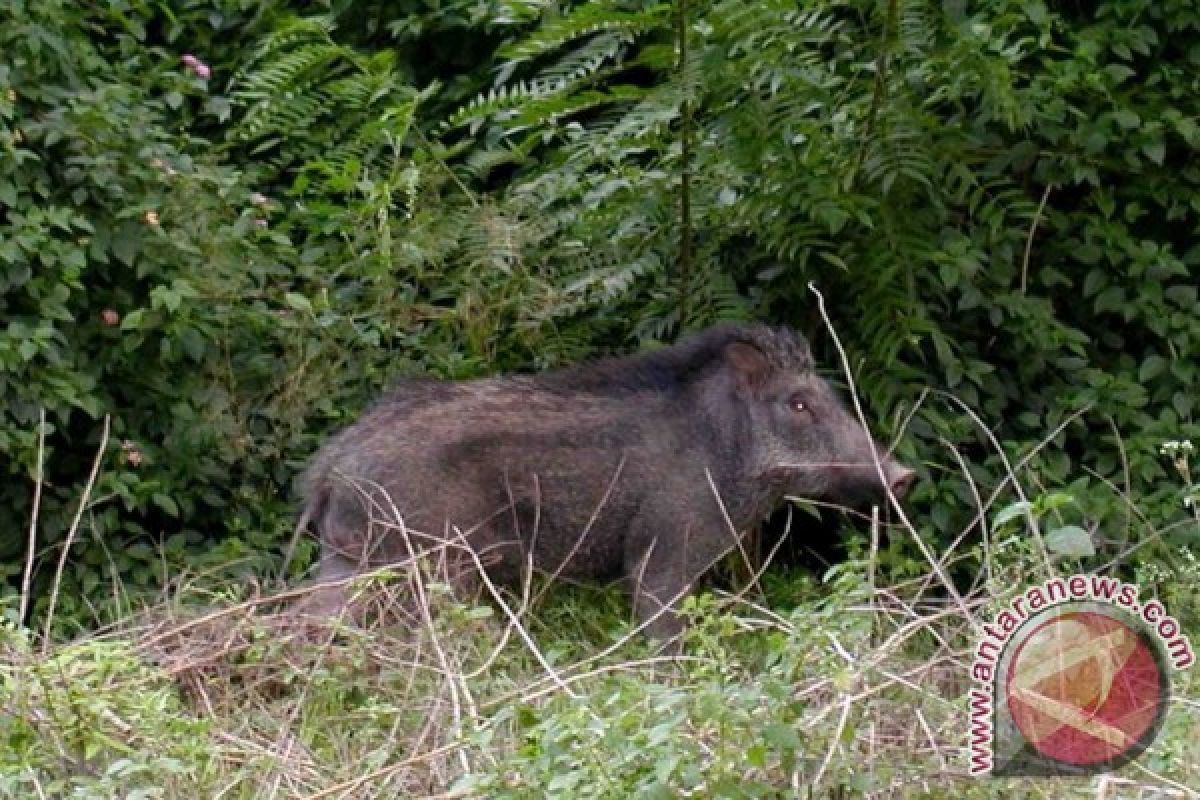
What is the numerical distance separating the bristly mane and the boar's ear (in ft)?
0.06

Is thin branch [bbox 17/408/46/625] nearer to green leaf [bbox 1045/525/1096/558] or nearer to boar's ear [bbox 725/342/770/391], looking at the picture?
boar's ear [bbox 725/342/770/391]

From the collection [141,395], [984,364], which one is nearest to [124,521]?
[141,395]

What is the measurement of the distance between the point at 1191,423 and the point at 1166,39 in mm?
1538

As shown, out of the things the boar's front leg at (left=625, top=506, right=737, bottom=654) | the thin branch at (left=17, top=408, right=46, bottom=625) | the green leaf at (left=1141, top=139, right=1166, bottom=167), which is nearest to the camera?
the thin branch at (left=17, top=408, right=46, bottom=625)

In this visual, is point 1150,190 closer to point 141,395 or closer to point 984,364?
point 984,364

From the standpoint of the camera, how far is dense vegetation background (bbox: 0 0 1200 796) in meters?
9.14

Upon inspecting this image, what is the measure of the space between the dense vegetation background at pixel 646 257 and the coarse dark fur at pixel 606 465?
403 mm

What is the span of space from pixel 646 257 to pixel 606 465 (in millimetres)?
1252

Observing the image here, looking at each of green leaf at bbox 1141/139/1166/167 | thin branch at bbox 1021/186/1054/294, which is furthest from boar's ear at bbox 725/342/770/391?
green leaf at bbox 1141/139/1166/167

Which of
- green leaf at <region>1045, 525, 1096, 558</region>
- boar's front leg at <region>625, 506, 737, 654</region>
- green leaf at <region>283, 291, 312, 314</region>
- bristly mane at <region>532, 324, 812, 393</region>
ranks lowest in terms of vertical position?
boar's front leg at <region>625, 506, 737, 654</region>

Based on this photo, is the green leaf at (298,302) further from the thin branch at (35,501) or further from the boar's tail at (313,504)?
the boar's tail at (313,504)

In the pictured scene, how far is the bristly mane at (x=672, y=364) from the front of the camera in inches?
357

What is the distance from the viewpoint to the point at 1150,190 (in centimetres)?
967

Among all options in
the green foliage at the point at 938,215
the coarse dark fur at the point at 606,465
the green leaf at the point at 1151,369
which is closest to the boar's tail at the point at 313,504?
the coarse dark fur at the point at 606,465
